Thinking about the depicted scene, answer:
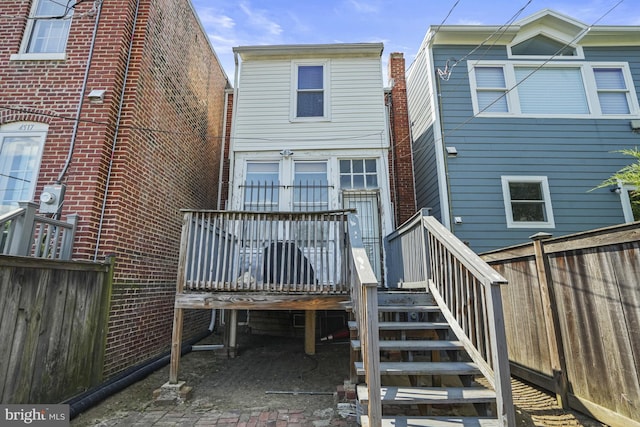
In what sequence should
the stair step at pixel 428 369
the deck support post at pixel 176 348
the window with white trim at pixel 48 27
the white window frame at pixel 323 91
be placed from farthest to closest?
the white window frame at pixel 323 91 → the window with white trim at pixel 48 27 → the deck support post at pixel 176 348 → the stair step at pixel 428 369

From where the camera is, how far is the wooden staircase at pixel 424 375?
2697mm

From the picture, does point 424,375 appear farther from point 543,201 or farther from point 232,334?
point 543,201

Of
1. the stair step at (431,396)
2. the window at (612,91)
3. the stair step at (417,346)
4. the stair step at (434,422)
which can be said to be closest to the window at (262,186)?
the stair step at (417,346)

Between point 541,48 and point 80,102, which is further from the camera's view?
point 541,48

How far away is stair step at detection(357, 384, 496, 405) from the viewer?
2.70 m

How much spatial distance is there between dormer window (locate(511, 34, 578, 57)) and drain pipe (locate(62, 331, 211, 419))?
9890mm

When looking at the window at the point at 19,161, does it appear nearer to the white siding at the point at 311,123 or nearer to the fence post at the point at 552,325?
the white siding at the point at 311,123

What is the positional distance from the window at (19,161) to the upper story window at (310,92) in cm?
474

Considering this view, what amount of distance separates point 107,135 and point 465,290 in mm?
5389

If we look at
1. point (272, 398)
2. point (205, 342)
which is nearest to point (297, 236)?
point (272, 398)

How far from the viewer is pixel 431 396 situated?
109 inches

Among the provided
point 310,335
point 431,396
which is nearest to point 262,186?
point 310,335

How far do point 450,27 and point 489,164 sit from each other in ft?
11.0

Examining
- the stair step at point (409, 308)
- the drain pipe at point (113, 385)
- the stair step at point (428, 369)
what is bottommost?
the drain pipe at point (113, 385)
